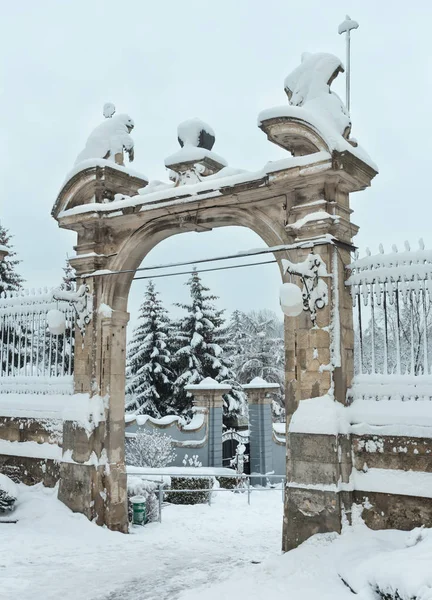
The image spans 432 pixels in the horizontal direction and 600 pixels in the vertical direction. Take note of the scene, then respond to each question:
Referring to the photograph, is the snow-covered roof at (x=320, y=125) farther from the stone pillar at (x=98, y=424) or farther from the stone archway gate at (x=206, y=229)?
the stone pillar at (x=98, y=424)

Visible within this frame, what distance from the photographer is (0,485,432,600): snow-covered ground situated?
4969mm

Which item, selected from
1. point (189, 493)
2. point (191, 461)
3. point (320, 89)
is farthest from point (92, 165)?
point (191, 461)

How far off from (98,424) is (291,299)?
3.57 m

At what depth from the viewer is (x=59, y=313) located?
8727mm

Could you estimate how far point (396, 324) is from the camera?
6.48 m

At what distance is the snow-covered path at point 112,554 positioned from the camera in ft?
19.8

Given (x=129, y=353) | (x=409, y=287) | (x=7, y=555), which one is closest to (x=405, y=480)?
(x=409, y=287)

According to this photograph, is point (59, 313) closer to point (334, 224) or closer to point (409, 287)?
point (334, 224)

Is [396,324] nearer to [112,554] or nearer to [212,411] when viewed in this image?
[112,554]

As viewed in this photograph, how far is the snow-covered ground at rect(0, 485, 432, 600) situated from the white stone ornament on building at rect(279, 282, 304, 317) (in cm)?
233

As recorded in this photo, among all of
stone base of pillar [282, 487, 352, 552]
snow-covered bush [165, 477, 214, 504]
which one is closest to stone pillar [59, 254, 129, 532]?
stone base of pillar [282, 487, 352, 552]

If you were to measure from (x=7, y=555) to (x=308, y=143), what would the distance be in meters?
5.87

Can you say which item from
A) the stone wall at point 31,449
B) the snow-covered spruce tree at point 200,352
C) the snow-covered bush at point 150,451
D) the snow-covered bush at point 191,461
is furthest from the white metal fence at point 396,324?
the snow-covered spruce tree at point 200,352

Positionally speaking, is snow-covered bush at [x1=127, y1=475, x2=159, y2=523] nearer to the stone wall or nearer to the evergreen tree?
the stone wall
